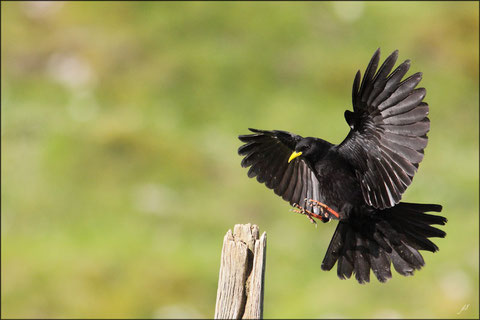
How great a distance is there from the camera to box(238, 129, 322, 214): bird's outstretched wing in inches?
402

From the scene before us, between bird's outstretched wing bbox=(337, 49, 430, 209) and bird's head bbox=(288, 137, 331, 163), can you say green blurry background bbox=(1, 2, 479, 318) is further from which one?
bird's outstretched wing bbox=(337, 49, 430, 209)

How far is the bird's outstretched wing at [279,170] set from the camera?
10203 mm

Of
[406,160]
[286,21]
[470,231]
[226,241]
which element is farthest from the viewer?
[286,21]

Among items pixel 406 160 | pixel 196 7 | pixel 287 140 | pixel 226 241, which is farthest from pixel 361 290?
pixel 196 7

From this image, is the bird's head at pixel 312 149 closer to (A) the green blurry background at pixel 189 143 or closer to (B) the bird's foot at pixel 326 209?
(B) the bird's foot at pixel 326 209

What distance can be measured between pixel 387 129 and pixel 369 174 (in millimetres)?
677

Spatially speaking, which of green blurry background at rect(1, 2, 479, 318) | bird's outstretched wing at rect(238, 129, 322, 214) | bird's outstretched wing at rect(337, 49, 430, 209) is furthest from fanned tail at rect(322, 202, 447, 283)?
green blurry background at rect(1, 2, 479, 318)

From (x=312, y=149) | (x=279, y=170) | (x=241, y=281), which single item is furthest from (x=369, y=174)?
(x=241, y=281)

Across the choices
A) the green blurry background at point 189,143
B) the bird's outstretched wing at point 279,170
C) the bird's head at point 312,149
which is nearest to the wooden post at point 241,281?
the bird's head at point 312,149

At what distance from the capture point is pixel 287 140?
32.6 ft

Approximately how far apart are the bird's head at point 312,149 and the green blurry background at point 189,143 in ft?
24.4

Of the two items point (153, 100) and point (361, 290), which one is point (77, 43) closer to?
point (153, 100)

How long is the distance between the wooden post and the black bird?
2.22 meters

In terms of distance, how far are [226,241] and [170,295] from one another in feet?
32.6
